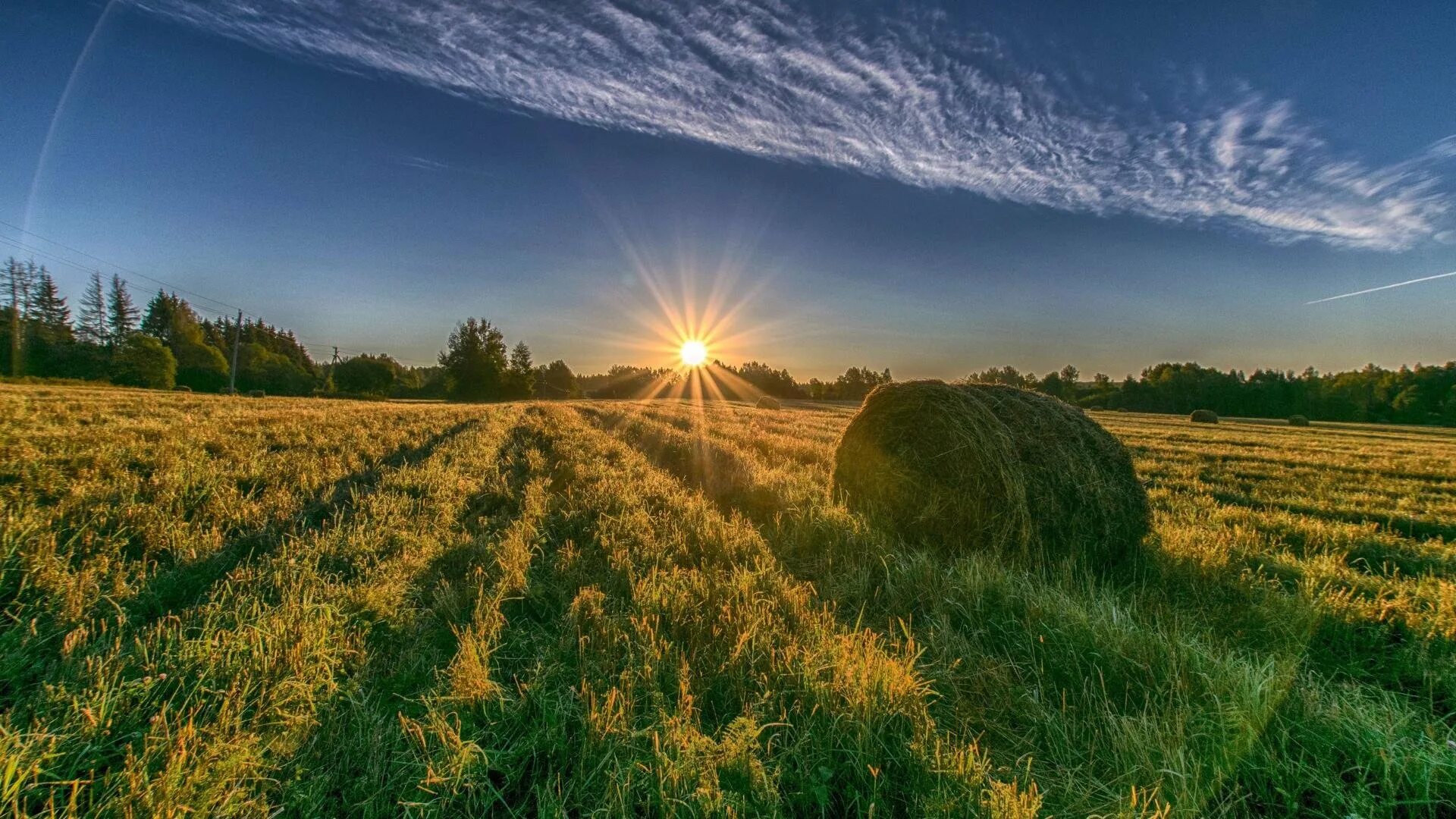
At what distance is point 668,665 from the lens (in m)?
2.66

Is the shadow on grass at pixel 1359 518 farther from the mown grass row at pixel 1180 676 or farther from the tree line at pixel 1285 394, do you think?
the tree line at pixel 1285 394

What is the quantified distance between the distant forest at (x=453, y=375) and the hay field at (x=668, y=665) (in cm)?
6386

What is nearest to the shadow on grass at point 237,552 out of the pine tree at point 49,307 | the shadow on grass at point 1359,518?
the shadow on grass at point 1359,518

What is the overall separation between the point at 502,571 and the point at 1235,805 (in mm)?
4158

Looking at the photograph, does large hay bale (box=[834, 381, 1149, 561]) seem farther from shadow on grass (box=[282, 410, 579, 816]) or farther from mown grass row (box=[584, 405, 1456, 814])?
shadow on grass (box=[282, 410, 579, 816])

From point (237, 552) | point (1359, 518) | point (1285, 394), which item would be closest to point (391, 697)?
point (237, 552)

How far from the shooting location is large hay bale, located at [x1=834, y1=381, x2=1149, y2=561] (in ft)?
16.8

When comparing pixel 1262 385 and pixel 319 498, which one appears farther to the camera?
pixel 1262 385

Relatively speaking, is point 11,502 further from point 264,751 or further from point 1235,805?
point 1235,805

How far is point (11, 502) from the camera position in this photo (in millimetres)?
4219

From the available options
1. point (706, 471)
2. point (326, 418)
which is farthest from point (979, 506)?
point (326, 418)

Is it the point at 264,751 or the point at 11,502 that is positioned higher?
the point at 11,502

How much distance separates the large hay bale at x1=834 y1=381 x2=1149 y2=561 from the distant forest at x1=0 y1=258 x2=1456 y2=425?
61312 mm

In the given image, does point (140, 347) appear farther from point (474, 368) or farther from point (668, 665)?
point (668, 665)
